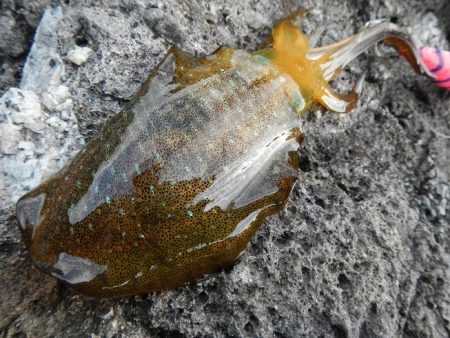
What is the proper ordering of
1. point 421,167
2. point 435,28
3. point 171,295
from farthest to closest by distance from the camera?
point 435,28 → point 421,167 → point 171,295

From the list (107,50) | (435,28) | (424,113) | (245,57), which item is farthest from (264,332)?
(435,28)

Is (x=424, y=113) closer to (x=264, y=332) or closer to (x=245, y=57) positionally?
(x=245, y=57)

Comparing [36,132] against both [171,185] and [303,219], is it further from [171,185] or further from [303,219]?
[303,219]

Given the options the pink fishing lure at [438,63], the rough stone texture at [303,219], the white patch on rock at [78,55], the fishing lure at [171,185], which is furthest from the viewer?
the pink fishing lure at [438,63]

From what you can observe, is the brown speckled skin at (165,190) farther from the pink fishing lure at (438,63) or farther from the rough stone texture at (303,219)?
the pink fishing lure at (438,63)

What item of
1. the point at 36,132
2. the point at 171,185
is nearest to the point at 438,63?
the point at 171,185

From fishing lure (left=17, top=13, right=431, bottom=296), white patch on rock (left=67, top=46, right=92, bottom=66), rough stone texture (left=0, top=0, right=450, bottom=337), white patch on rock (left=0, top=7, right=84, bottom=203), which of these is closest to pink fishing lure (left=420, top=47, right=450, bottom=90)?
rough stone texture (left=0, top=0, right=450, bottom=337)

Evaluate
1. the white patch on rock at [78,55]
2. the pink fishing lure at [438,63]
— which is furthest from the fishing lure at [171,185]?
the pink fishing lure at [438,63]
